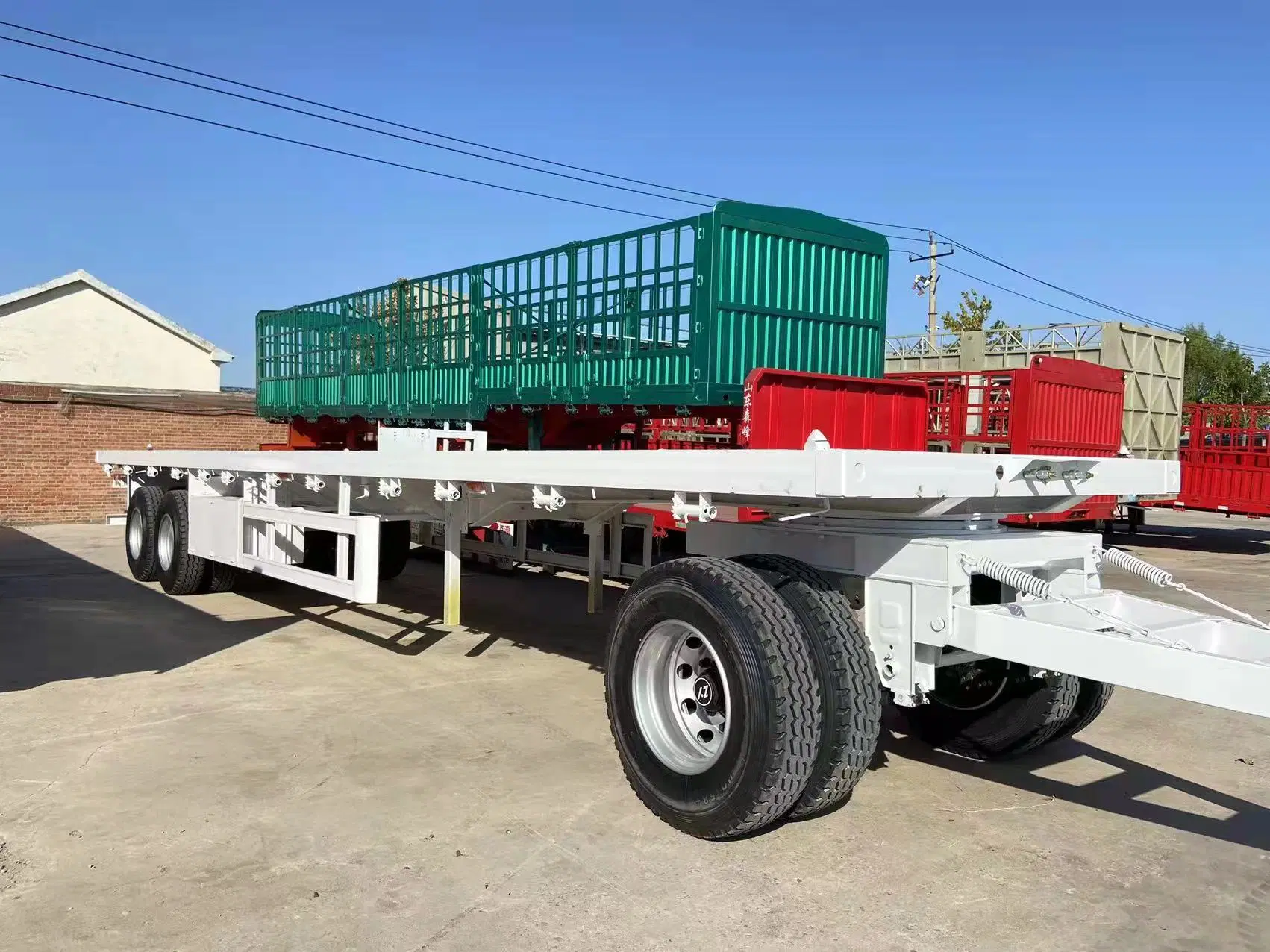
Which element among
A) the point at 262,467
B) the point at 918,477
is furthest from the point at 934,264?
the point at 918,477

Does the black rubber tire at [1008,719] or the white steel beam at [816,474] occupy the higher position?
the white steel beam at [816,474]

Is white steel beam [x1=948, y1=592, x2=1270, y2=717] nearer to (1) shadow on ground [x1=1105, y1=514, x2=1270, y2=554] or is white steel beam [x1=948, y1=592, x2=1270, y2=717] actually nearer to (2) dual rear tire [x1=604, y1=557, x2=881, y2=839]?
(2) dual rear tire [x1=604, y1=557, x2=881, y2=839]

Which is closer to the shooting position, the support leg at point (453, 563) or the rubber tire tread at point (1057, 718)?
the rubber tire tread at point (1057, 718)

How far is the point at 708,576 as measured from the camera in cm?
398

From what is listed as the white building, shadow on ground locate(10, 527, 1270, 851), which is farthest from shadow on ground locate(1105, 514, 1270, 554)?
the white building

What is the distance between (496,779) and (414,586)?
609 cm

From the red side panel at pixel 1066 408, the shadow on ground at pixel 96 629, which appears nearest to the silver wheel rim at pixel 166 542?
the shadow on ground at pixel 96 629

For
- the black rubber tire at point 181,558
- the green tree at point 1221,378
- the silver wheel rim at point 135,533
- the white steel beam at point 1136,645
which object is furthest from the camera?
the green tree at point 1221,378

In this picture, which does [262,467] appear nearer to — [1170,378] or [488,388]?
[488,388]

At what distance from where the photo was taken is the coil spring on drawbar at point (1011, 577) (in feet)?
12.2

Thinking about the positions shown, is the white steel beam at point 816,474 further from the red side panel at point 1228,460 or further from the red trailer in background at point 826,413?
the red side panel at point 1228,460

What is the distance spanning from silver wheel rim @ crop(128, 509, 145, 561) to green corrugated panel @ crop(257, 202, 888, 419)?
289 centimetres

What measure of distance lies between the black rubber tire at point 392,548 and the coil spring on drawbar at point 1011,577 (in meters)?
6.74

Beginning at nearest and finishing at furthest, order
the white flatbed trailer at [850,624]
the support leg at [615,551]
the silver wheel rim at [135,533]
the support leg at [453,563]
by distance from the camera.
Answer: the white flatbed trailer at [850,624], the support leg at [453,563], the support leg at [615,551], the silver wheel rim at [135,533]
